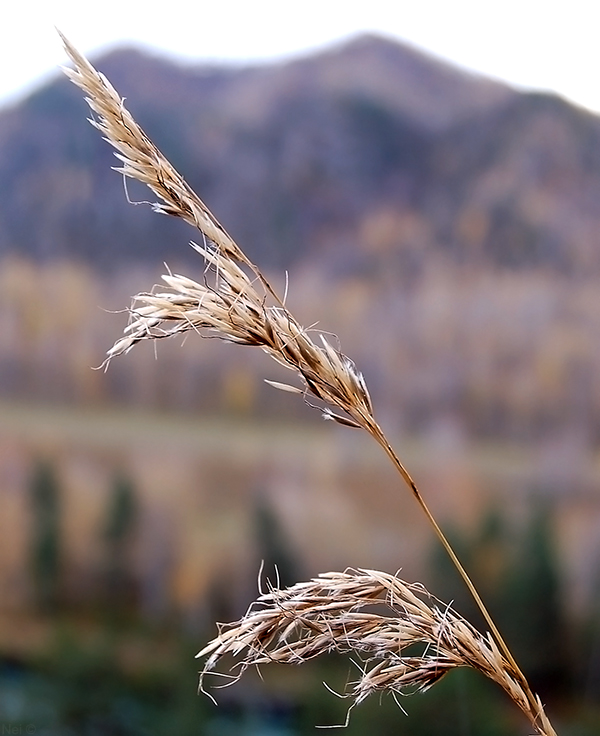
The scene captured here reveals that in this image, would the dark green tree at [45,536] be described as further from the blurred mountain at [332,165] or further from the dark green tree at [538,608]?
the dark green tree at [538,608]

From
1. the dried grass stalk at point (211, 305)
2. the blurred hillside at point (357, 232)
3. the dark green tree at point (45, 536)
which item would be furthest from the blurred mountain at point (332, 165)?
the dried grass stalk at point (211, 305)

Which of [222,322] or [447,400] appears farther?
[447,400]

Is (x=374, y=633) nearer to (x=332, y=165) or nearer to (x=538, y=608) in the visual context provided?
(x=538, y=608)

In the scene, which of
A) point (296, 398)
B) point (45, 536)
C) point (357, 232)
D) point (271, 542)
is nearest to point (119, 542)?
point (45, 536)

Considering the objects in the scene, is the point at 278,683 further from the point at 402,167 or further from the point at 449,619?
the point at 402,167

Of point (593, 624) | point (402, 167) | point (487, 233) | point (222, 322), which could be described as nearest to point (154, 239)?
point (402, 167)

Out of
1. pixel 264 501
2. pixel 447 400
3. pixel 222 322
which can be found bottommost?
pixel 264 501

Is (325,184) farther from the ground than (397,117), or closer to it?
closer to it

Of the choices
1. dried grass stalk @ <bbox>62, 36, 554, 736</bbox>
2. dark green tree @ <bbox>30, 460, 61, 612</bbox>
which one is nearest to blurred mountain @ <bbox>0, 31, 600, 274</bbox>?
dark green tree @ <bbox>30, 460, 61, 612</bbox>
